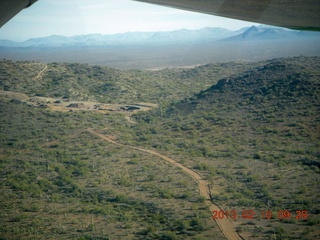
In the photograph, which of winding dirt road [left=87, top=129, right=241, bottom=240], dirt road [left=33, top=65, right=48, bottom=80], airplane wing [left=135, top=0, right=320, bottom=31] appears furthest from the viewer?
dirt road [left=33, top=65, right=48, bottom=80]

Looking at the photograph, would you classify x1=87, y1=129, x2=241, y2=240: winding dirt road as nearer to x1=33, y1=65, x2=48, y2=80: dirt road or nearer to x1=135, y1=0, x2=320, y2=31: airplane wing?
x1=135, y1=0, x2=320, y2=31: airplane wing

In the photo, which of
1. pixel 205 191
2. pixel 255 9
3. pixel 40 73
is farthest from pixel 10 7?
pixel 40 73

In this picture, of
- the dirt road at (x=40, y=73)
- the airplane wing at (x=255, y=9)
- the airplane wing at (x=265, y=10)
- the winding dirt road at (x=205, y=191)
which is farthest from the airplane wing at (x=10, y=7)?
the dirt road at (x=40, y=73)

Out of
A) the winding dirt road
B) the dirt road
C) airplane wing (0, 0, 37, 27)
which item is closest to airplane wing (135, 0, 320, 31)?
airplane wing (0, 0, 37, 27)

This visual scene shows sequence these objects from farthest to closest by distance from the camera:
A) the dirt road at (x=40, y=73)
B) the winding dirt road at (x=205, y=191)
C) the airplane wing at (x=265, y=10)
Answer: the dirt road at (x=40, y=73), the winding dirt road at (x=205, y=191), the airplane wing at (x=265, y=10)

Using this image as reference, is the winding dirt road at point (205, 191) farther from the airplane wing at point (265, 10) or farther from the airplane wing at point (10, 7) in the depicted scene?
the airplane wing at point (10, 7)

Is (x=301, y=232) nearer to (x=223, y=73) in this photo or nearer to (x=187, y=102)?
(x=187, y=102)

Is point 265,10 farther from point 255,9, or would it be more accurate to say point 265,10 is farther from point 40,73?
point 40,73

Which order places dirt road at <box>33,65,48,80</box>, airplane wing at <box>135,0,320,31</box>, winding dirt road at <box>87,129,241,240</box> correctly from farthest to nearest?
dirt road at <box>33,65,48,80</box>
winding dirt road at <box>87,129,241,240</box>
airplane wing at <box>135,0,320,31</box>
